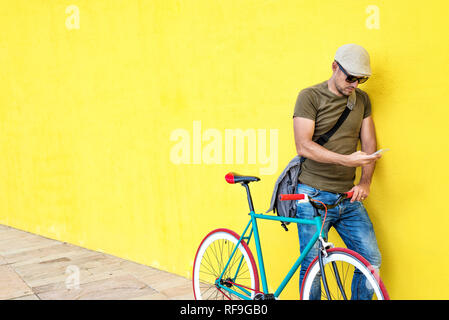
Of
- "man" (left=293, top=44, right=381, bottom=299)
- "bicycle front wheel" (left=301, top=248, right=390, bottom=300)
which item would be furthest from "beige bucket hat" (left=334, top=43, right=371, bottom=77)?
"bicycle front wheel" (left=301, top=248, right=390, bottom=300)

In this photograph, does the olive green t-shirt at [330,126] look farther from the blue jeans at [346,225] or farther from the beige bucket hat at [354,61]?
the beige bucket hat at [354,61]

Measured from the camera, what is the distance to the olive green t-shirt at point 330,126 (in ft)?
9.23

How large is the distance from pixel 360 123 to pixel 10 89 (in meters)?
5.92

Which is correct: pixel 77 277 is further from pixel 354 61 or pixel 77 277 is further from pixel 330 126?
pixel 354 61

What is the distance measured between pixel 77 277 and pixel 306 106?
3.10 meters

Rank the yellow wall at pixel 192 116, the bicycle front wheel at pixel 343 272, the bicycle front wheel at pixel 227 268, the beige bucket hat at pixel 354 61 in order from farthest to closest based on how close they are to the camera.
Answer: the bicycle front wheel at pixel 227 268 < the yellow wall at pixel 192 116 < the beige bucket hat at pixel 354 61 < the bicycle front wheel at pixel 343 272

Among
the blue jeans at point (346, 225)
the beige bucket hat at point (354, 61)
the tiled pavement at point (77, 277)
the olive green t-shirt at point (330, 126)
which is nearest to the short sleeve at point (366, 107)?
the olive green t-shirt at point (330, 126)

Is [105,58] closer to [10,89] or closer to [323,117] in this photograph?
[10,89]

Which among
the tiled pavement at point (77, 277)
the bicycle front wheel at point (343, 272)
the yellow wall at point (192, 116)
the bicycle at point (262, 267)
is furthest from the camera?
the tiled pavement at point (77, 277)

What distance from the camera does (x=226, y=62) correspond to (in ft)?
13.5

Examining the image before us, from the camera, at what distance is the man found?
8.95ft

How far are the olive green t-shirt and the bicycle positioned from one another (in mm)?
200

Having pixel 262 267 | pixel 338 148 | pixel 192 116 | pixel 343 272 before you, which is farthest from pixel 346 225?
pixel 192 116
